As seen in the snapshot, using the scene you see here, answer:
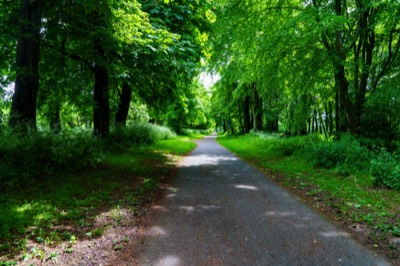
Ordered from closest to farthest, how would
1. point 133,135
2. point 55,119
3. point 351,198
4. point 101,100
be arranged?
point 351,198
point 101,100
point 55,119
point 133,135

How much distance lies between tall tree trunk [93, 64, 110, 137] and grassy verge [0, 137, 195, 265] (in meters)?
4.54

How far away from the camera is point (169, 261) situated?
3.41 m

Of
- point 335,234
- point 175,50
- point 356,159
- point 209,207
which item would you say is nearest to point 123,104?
point 175,50

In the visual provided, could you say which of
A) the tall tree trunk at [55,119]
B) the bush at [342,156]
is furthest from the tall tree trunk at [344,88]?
the tall tree trunk at [55,119]

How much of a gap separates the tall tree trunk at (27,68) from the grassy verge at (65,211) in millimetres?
2094

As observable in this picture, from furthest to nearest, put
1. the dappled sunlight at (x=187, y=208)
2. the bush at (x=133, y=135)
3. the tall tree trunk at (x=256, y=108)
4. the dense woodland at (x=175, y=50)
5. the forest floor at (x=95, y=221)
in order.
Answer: the tall tree trunk at (x=256, y=108), the bush at (x=133, y=135), the dense woodland at (x=175, y=50), the dappled sunlight at (x=187, y=208), the forest floor at (x=95, y=221)

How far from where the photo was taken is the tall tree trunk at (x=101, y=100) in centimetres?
1160

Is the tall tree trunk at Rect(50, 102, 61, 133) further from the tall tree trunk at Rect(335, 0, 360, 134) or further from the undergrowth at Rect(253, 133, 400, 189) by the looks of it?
the tall tree trunk at Rect(335, 0, 360, 134)

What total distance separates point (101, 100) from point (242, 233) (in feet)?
32.1

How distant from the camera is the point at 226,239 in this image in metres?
4.06

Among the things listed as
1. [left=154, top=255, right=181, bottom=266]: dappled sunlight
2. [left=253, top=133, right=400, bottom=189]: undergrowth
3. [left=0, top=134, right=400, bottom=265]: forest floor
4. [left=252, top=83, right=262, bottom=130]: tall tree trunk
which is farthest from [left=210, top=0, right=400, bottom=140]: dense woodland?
[left=252, top=83, right=262, bottom=130]: tall tree trunk

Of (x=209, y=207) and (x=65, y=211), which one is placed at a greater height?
(x=65, y=211)

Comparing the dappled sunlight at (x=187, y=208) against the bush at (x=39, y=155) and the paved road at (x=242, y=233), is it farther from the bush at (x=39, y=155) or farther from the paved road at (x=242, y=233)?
the bush at (x=39, y=155)

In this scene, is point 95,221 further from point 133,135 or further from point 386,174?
point 133,135
